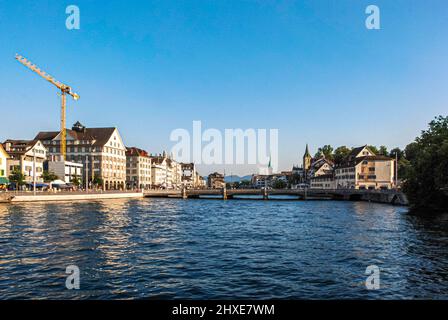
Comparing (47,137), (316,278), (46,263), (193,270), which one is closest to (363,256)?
(316,278)

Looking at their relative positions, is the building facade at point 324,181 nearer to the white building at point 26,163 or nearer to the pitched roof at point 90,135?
the pitched roof at point 90,135

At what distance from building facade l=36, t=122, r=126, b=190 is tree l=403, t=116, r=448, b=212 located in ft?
345

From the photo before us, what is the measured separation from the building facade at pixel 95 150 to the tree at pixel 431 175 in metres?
105

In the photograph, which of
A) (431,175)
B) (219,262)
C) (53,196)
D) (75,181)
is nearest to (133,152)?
(75,181)

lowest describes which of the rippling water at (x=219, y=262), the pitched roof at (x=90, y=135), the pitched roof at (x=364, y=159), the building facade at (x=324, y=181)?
the building facade at (x=324, y=181)

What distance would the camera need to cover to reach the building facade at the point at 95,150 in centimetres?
13500

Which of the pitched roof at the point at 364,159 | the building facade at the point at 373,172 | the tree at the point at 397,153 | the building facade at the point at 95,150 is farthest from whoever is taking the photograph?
the tree at the point at 397,153

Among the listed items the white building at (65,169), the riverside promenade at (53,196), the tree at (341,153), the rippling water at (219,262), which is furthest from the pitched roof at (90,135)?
the rippling water at (219,262)

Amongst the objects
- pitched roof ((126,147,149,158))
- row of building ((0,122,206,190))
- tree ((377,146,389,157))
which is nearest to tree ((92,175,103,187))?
row of building ((0,122,206,190))

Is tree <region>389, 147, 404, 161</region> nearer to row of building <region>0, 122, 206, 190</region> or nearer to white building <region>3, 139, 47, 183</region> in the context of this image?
row of building <region>0, 122, 206, 190</region>

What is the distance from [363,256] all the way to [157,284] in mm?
13579

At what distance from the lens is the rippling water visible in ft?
50.8

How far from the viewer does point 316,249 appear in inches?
985
